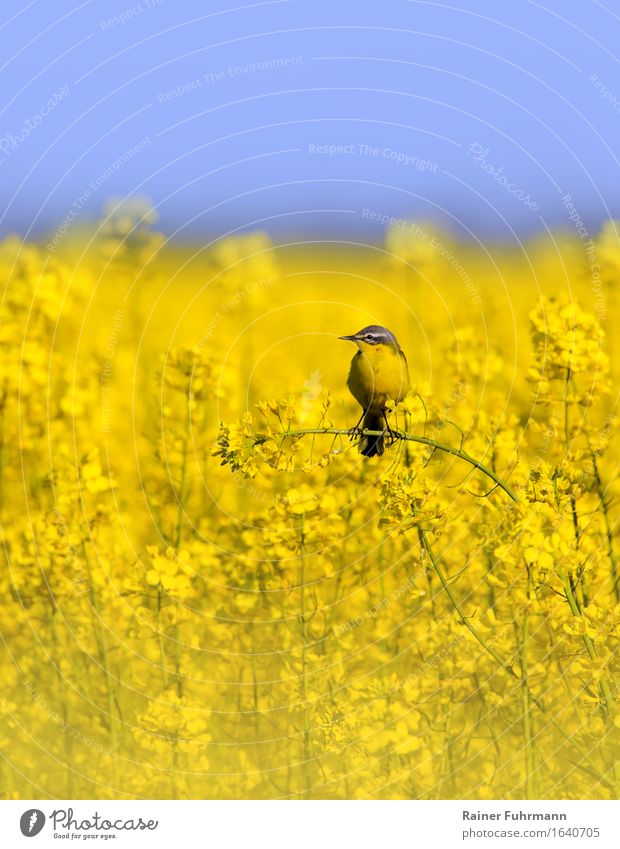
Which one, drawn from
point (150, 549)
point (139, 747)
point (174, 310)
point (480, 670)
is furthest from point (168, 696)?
point (174, 310)

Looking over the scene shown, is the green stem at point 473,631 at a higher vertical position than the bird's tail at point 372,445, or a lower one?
lower

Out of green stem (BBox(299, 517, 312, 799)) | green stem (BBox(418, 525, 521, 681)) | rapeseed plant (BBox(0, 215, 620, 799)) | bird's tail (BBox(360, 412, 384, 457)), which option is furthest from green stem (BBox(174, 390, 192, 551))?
green stem (BBox(418, 525, 521, 681))

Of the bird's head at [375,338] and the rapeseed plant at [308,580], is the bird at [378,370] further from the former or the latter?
the rapeseed plant at [308,580]

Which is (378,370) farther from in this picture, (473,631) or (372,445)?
(473,631)

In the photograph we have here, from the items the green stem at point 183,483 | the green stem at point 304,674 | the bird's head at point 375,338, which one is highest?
the bird's head at point 375,338

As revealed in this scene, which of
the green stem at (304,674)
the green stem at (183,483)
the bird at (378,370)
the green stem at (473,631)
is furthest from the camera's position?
the bird at (378,370)

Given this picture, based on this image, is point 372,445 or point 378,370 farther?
point 378,370

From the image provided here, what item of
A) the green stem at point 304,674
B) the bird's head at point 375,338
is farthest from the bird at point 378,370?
the green stem at point 304,674

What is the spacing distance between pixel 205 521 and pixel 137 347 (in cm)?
236

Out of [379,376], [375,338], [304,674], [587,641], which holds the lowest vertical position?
[304,674]

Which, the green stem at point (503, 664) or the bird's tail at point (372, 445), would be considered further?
the bird's tail at point (372, 445)

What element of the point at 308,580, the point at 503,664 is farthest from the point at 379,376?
the point at 503,664

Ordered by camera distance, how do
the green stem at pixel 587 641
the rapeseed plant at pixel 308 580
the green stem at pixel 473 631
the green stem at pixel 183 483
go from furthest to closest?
1. the green stem at pixel 183 483
2. the rapeseed plant at pixel 308 580
3. the green stem at pixel 473 631
4. the green stem at pixel 587 641

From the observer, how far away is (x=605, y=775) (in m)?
5.58
